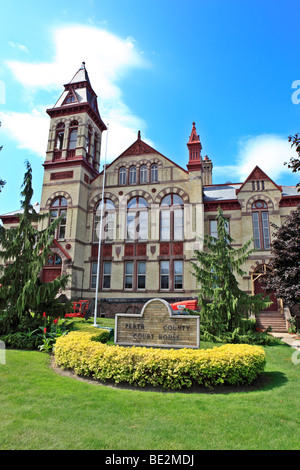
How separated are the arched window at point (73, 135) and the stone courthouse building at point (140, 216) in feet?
0.38

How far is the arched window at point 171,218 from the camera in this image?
27.3 meters

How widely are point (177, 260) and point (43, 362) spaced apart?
1750 cm

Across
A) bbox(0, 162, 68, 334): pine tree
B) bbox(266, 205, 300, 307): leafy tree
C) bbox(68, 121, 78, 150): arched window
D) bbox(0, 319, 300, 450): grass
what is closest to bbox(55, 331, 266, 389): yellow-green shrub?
Answer: bbox(0, 319, 300, 450): grass

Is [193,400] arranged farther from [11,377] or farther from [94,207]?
[94,207]

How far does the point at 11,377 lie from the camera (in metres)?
8.65

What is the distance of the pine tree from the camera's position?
1381 centimetres

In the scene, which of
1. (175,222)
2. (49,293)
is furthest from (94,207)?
(49,293)

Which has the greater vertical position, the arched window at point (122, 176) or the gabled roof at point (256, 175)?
the arched window at point (122, 176)

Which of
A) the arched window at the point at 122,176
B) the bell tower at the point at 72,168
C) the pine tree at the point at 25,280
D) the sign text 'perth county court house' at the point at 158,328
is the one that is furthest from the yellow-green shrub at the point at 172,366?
the arched window at the point at 122,176

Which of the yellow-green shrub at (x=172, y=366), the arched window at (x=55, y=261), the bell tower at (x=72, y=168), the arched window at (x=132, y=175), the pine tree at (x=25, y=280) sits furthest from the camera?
the arched window at (x=132, y=175)

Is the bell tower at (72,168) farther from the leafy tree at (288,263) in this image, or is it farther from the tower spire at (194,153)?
the leafy tree at (288,263)

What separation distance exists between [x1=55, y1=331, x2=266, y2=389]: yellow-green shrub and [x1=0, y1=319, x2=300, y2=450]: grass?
370 millimetres

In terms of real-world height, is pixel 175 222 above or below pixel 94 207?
below

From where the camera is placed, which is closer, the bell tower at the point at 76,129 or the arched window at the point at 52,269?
the arched window at the point at 52,269
